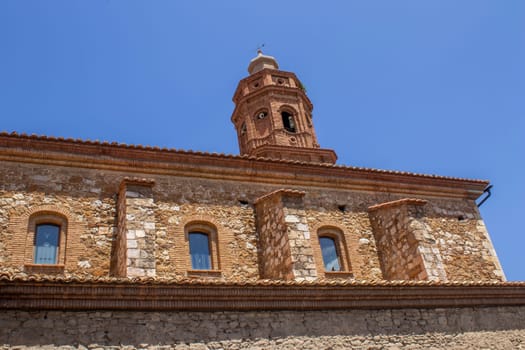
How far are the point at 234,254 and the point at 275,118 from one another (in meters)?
12.7

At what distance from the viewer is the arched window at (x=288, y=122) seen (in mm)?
25781

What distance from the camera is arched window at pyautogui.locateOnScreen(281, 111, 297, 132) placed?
25.8 meters

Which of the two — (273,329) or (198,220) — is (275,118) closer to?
(198,220)

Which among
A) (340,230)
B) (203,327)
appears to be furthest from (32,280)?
(340,230)

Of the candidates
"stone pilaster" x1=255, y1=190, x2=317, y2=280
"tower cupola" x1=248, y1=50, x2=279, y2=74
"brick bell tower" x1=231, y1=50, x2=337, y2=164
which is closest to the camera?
"stone pilaster" x1=255, y1=190, x2=317, y2=280

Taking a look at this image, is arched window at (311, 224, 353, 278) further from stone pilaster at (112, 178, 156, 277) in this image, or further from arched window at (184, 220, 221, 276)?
stone pilaster at (112, 178, 156, 277)

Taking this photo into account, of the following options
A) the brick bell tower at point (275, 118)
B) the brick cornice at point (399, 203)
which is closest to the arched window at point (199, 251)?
the brick cornice at point (399, 203)

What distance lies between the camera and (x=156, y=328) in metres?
8.02

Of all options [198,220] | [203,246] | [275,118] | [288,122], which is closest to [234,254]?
[203,246]

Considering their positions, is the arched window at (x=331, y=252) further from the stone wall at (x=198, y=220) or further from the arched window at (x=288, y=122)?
the arched window at (x=288, y=122)

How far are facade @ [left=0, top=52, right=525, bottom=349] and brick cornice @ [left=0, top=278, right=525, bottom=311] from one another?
2cm

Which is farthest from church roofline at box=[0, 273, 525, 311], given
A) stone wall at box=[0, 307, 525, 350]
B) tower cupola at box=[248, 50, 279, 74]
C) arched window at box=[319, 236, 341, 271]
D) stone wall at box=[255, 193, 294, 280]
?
tower cupola at box=[248, 50, 279, 74]

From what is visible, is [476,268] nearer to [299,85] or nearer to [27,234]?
[27,234]

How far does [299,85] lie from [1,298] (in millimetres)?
22368
